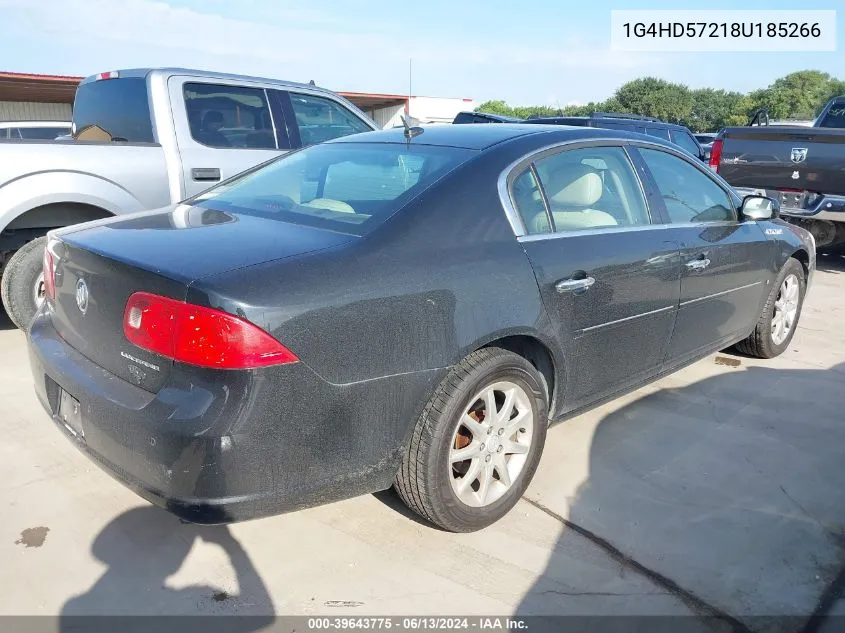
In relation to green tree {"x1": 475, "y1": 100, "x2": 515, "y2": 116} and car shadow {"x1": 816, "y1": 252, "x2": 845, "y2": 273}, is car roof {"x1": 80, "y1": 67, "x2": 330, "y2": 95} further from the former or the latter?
green tree {"x1": 475, "y1": 100, "x2": 515, "y2": 116}

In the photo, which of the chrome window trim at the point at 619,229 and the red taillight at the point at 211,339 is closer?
the red taillight at the point at 211,339

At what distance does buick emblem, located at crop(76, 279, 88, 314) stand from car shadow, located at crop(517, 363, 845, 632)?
1.83 meters

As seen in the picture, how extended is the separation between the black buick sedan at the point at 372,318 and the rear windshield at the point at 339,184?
0.04ft

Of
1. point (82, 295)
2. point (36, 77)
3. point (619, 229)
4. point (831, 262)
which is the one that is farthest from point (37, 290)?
point (36, 77)

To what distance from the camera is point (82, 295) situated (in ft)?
8.20

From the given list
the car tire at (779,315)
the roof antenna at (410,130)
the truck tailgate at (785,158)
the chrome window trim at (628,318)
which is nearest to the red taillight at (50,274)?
the roof antenna at (410,130)

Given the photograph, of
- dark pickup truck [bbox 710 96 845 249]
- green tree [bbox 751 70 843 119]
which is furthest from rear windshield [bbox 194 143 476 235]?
green tree [bbox 751 70 843 119]

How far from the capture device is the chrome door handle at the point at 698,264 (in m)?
3.67

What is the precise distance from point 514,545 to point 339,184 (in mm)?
1664

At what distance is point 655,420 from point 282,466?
96.2 inches

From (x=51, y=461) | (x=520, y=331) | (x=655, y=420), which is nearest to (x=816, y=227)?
(x=655, y=420)

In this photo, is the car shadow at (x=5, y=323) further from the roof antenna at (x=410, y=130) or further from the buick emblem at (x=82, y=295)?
the roof antenna at (x=410, y=130)

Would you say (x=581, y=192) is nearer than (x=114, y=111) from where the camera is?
Yes

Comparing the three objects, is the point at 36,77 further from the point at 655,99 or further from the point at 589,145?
the point at 655,99
